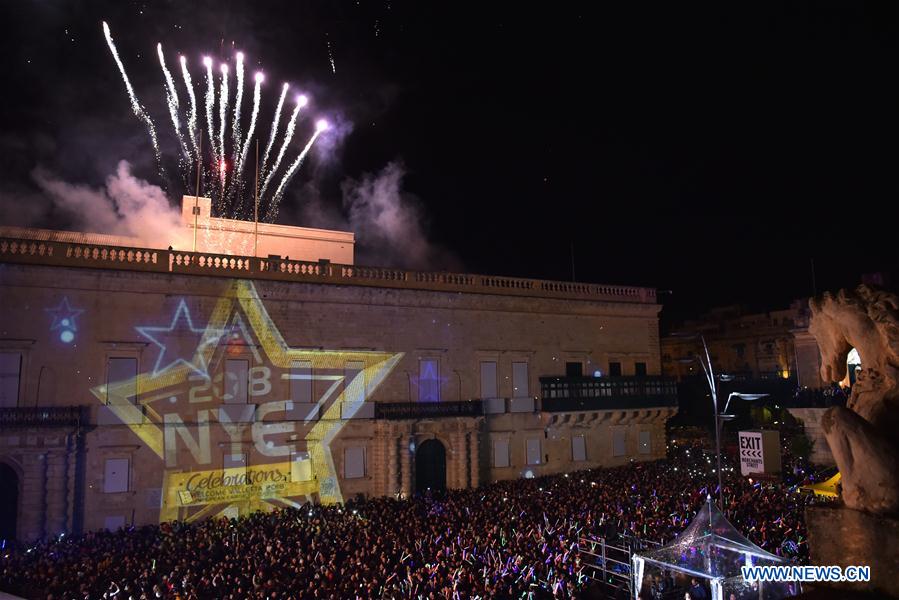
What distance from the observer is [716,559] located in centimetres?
937

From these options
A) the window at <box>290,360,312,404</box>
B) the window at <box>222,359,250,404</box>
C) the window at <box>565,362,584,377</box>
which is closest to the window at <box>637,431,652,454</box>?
the window at <box>565,362,584,377</box>

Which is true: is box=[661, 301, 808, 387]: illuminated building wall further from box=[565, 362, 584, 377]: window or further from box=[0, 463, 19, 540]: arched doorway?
box=[0, 463, 19, 540]: arched doorway

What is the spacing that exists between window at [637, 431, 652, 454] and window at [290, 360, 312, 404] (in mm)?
16723

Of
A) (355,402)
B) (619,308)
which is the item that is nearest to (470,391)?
(355,402)

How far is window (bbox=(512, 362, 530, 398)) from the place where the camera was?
27.4 m

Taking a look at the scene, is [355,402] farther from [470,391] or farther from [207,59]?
[207,59]

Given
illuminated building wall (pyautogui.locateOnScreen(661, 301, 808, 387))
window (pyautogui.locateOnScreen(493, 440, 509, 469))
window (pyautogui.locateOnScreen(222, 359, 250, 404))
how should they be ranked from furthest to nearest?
illuminated building wall (pyautogui.locateOnScreen(661, 301, 808, 387)) < window (pyautogui.locateOnScreen(493, 440, 509, 469)) < window (pyautogui.locateOnScreen(222, 359, 250, 404))

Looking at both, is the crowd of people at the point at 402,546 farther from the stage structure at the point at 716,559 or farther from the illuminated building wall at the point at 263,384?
the stage structure at the point at 716,559

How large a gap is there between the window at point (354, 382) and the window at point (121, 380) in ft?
24.0

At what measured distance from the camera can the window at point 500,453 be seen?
2634 centimetres

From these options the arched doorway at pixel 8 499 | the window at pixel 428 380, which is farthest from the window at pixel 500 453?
the arched doorway at pixel 8 499

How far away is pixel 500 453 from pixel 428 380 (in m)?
4.61

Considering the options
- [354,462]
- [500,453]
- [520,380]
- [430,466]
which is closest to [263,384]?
[354,462]

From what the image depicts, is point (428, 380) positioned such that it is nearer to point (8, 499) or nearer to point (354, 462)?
point (354, 462)
